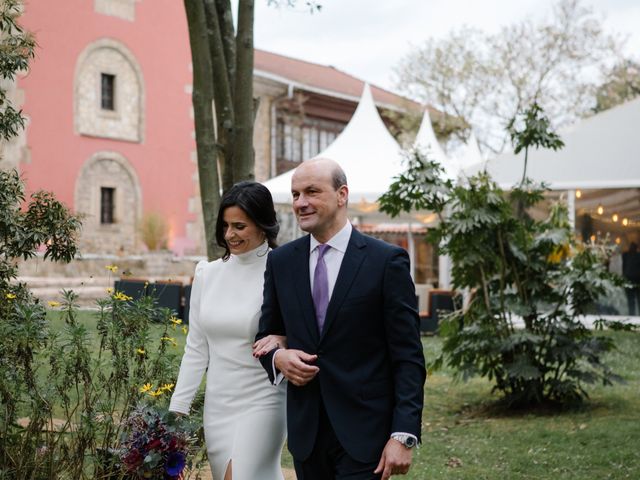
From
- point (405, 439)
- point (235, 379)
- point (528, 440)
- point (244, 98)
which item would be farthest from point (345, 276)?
point (528, 440)

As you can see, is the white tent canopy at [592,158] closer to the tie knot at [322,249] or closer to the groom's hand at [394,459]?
the tie knot at [322,249]

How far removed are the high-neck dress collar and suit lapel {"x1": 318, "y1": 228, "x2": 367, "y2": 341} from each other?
709mm

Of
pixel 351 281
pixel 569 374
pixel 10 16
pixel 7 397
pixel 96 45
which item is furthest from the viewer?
pixel 96 45

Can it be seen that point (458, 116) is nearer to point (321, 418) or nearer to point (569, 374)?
point (569, 374)

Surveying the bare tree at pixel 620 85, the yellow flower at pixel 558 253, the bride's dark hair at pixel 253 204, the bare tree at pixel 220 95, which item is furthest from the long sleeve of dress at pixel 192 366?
the bare tree at pixel 620 85

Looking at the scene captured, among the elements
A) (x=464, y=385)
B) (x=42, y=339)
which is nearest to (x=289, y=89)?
(x=464, y=385)

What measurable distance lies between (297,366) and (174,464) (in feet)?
3.16

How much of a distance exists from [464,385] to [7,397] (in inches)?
280

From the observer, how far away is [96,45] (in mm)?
25484

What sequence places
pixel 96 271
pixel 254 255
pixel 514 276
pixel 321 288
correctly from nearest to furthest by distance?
pixel 321 288 → pixel 254 255 → pixel 514 276 → pixel 96 271

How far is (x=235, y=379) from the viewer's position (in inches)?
133

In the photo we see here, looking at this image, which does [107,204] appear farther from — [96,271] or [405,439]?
[405,439]

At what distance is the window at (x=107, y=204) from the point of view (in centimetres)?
2577

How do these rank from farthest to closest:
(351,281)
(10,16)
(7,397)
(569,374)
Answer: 1. (569,374)
2. (10,16)
3. (7,397)
4. (351,281)
